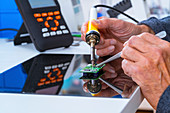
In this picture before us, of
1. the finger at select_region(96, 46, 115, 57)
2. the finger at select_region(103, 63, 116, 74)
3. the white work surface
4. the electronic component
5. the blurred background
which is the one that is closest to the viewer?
the white work surface

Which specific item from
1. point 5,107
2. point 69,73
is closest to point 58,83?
point 69,73

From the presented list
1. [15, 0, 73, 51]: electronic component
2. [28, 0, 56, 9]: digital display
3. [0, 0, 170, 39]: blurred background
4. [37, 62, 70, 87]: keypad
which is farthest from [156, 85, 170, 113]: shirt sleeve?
[0, 0, 170, 39]: blurred background

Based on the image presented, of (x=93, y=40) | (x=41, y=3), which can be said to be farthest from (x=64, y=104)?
(x=41, y=3)

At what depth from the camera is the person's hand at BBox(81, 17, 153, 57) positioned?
92 centimetres

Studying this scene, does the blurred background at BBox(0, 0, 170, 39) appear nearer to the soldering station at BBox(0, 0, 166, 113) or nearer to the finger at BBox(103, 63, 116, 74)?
the soldering station at BBox(0, 0, 166, 113)

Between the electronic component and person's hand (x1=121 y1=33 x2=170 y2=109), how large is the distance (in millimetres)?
461

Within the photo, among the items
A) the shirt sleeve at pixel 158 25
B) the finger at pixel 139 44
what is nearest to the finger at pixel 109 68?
the finger at pixel 139 44

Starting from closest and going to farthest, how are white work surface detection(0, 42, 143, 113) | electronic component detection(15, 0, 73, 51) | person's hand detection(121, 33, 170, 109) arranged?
white work surface detection(0, 42, 143, 113), person's hand detection(121, 33, 170, 109), electronic component detection(15, 0, 73, 51)

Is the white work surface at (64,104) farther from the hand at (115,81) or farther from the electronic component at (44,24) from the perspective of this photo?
the electronic component at (44,24)

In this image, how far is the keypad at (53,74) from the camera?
2.13 ft

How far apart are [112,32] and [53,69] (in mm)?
357

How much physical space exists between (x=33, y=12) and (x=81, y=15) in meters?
0.77

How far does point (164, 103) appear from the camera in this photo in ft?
1.79

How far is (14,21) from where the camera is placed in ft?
4.85
